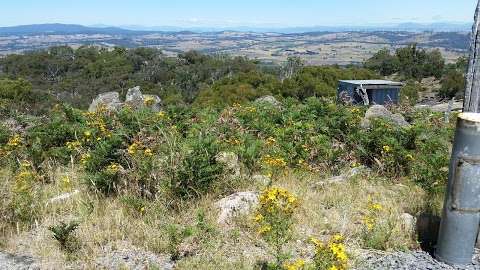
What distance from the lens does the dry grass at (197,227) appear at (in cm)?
353

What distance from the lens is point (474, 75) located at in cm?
400

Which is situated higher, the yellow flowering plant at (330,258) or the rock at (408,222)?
the yellow flowering plant at (330,258)

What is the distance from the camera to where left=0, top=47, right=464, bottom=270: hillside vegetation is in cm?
356

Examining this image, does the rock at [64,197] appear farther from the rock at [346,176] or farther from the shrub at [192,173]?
the rock at [346,176]

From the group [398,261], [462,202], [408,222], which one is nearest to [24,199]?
[398,261]

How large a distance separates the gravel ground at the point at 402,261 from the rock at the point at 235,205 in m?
1.11

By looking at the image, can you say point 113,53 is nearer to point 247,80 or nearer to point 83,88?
point 83,88

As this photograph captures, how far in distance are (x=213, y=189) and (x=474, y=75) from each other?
254 centimetres

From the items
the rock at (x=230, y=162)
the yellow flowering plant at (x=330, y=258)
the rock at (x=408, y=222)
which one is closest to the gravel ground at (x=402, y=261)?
the rock at (x=408, y=222)

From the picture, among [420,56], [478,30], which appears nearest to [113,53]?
[420,56]

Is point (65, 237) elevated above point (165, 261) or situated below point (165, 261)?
above

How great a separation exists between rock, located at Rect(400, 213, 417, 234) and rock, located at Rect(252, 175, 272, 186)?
1460mm

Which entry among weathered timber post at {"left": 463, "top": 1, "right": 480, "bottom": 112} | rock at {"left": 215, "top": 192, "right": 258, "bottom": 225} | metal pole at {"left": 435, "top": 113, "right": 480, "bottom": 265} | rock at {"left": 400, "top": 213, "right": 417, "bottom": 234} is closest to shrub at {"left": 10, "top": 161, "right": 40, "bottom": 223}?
rock at {"left": 215, "top": 192, "right": 258, "bottom": 225}

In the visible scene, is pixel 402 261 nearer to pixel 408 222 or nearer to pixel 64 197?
pixel 408 222
